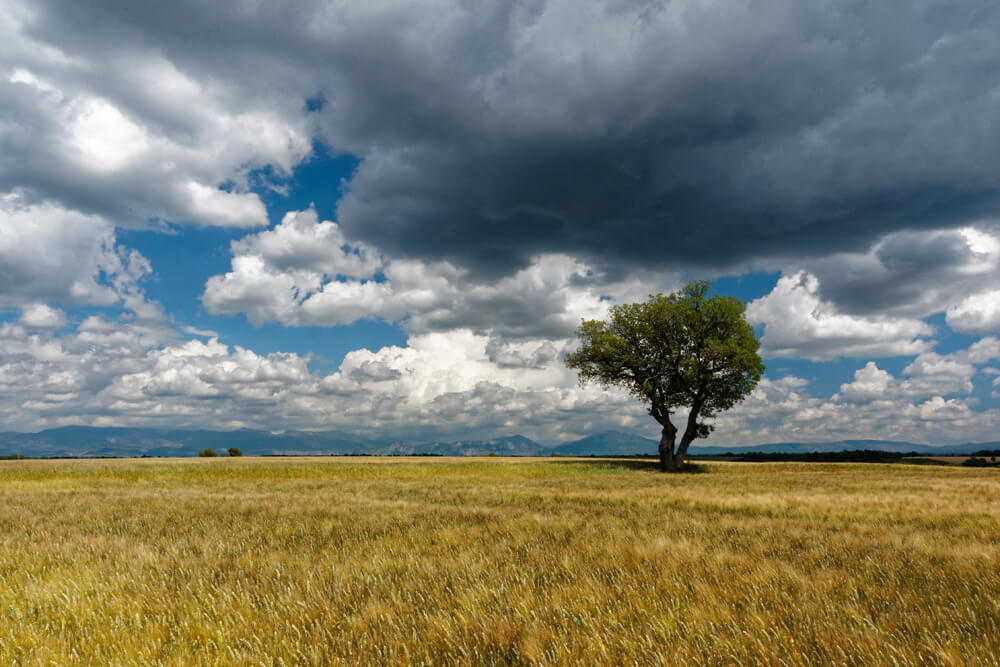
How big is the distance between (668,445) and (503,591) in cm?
4650

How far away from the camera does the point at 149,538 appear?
1049 centimetres

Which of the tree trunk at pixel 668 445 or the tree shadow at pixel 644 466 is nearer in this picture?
the tree shadow at pixel 644 466

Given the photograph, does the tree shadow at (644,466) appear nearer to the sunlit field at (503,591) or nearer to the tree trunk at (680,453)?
the tree trunk at (680,453)

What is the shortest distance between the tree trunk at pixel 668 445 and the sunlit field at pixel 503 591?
3717 cm

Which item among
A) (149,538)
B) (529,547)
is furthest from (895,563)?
(149,538)

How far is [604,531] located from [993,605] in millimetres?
6158

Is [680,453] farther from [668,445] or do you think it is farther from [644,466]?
[644,466]

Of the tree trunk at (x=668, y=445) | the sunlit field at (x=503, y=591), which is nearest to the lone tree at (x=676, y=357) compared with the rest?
the tree trunk at (x=668, y=445)

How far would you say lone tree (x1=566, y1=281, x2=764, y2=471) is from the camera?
45.7 m

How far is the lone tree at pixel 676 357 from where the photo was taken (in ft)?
150

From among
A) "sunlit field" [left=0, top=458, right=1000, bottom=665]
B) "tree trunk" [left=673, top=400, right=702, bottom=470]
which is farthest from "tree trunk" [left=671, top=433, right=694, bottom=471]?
"sunlit field" [left=0, top=458, right=1000, bottom=665]

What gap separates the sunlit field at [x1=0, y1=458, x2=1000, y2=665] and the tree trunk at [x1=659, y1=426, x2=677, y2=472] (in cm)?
3717

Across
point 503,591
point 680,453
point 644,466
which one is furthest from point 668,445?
point 503,591

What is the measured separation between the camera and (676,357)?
4688 centimetres
